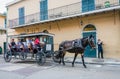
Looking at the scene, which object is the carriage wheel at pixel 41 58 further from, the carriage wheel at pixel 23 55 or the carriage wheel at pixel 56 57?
the carriage wheel at pixel 23 55

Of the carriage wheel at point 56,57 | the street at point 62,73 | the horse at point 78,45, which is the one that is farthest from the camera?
the carriage wheel at point 56,57

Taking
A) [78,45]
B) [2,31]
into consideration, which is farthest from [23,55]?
[2,31]

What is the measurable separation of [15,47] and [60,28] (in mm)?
6581

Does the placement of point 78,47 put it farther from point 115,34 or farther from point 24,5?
point 24,5

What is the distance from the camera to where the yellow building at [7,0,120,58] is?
16.8m

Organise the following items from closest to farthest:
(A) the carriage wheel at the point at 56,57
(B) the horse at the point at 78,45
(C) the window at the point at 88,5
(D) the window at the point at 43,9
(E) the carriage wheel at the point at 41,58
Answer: (B) the horse at the point at 78,45 < (E) the carriage wheel at the point at 41,58 < (A) the carriage wheel at the point at 56,57 < (C) the window at the point at 88,5 < (D) the window at the point at 43,9

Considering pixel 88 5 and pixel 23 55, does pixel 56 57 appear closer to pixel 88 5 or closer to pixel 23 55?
pixel 23 55

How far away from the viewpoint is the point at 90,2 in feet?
60.5

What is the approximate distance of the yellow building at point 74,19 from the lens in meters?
16.8

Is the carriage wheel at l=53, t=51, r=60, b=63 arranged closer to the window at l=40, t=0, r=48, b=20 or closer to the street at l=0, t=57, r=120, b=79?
the street at l=0, t=57, r=120, b=79

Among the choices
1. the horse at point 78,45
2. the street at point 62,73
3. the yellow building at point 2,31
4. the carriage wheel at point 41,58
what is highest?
the yellow building at point 2,31

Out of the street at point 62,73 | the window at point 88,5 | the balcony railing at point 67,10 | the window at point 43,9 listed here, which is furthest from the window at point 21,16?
the street at point 62,73

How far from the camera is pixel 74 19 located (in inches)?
781

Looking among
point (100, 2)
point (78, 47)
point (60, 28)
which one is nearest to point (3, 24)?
point (60, 28)
